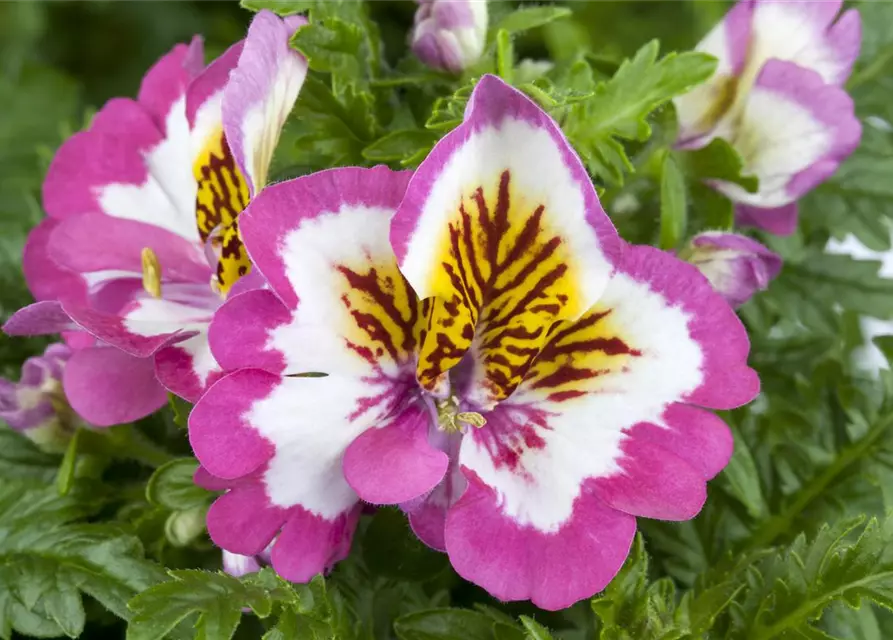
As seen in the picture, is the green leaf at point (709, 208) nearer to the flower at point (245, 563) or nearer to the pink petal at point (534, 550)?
the pink petal at point (534, 550)

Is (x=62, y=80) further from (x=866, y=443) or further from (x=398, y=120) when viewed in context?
(x=866, y=443)

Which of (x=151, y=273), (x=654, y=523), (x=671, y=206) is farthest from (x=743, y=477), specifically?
(x=151, y=273)

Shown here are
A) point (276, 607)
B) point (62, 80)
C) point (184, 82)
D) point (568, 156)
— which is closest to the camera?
point (568, 156)

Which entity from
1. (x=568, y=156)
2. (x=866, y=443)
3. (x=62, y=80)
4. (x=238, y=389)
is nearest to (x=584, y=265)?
(x=568, y=156)

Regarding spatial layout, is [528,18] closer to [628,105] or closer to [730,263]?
[628,105]

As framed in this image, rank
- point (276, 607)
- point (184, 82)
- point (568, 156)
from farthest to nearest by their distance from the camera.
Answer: point (184, 82)
point (276, 607)
point (568, 156)

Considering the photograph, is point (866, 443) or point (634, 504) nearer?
point (634, 504)

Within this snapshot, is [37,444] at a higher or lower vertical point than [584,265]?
lower

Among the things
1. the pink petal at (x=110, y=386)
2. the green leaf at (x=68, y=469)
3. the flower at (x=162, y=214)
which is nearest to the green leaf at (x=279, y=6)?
the flower at (x=162, y=214)
